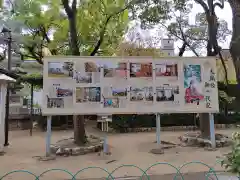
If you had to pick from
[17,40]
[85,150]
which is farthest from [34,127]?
[85,150]

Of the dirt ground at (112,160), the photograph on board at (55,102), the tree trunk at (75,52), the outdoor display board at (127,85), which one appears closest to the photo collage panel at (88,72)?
the outdoor display board at (127,85)

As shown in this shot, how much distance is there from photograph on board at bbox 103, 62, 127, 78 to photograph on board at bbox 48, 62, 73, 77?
108cm

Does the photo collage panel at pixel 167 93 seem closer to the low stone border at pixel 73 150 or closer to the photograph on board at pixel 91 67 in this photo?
the photograph on board at pixel 91 67

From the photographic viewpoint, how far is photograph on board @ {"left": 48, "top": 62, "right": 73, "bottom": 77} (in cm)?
764

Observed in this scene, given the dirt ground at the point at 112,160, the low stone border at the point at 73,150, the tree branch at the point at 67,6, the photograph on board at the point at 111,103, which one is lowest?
the dirt ground at the point at 112,160

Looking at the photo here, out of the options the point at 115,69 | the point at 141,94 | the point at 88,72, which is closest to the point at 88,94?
the point at 88,72

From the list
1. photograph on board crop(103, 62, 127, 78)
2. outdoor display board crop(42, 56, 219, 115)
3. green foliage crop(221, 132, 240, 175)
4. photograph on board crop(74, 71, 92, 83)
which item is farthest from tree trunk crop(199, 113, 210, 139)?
green foliage crop(221, 132, 240, 175)

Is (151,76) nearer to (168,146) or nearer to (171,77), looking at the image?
(171,77)

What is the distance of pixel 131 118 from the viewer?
13547mm

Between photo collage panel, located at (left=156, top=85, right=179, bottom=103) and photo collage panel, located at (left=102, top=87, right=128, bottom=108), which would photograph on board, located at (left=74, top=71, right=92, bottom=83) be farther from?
photo collage panel, located at (left=156, top=85, right=179, bottom=103)

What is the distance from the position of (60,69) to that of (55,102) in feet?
3.38

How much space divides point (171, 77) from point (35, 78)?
7932mm

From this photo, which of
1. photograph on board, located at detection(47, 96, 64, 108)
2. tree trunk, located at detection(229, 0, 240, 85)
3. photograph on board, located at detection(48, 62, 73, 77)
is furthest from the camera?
photograph on board, located at detection(48, 62, 73, 77)

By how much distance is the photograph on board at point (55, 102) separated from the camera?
7527mm
